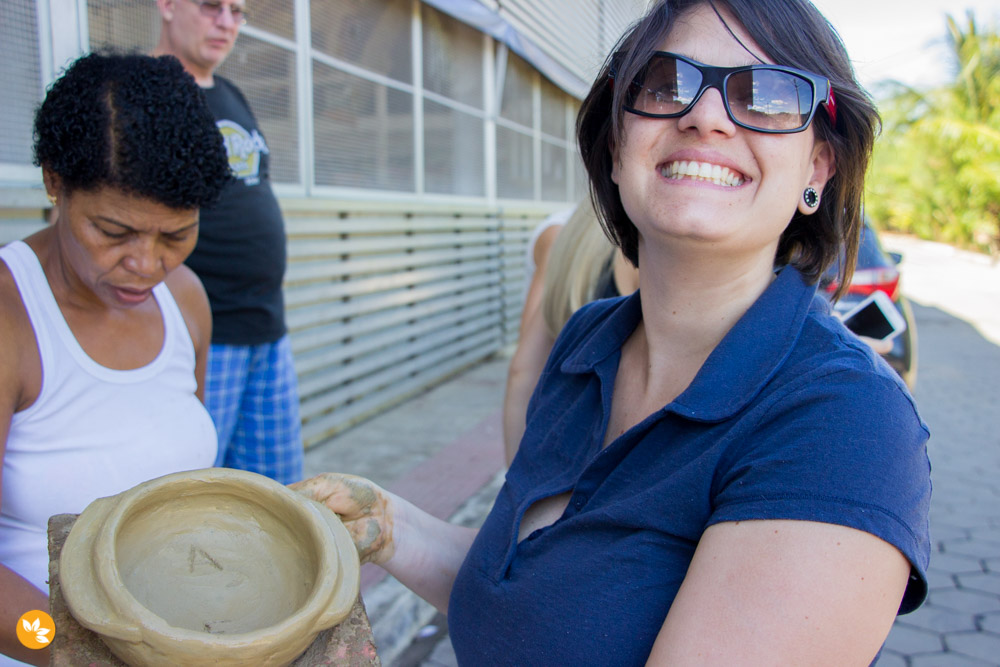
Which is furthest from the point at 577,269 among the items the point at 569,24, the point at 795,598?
the point at 569,24

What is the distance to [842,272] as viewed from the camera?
5.38ft

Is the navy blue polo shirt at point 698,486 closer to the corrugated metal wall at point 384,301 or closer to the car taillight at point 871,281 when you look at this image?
the car taillight at point 871,281

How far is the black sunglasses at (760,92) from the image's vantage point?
1271 millimetres

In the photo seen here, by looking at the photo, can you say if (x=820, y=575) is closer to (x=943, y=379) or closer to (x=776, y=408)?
(x=776, y=408)

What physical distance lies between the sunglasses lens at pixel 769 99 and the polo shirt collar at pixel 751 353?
27 centimetres

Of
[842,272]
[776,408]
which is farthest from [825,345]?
[842,272]

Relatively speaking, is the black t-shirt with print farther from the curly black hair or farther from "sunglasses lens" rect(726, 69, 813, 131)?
"sunglasses lens" rect(726, 69, 813, 131)

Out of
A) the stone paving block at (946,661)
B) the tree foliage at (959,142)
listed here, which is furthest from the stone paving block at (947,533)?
the tree foliage at (959,142)

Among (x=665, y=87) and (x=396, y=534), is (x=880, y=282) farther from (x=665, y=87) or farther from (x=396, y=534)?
(x=396, y=534)

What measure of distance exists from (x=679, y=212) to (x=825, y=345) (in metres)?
0.32

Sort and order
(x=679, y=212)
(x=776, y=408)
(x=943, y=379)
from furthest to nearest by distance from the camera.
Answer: (x=943, y=379) < (x=679, y=212) < (x=776, y=408)

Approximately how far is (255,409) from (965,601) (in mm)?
3351

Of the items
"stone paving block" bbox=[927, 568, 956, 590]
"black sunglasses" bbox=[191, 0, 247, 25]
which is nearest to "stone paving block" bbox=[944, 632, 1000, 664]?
"stone paving block" bbox=[927, 568, 956, 590]

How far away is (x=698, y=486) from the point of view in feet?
3.68
